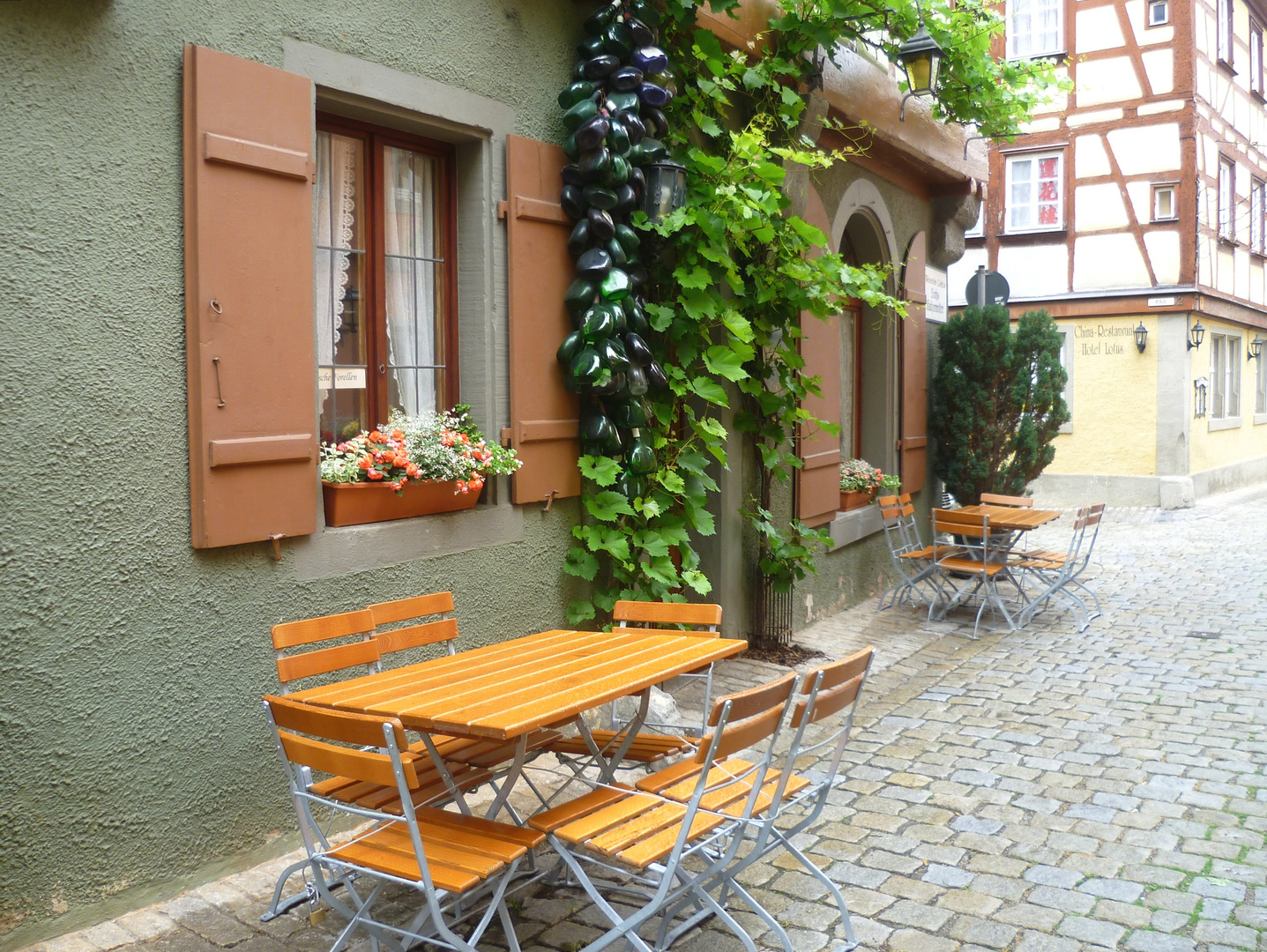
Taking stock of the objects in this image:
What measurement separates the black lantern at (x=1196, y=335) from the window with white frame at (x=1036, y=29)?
14.5 ft

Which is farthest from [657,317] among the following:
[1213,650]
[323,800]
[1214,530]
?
[1214,530]

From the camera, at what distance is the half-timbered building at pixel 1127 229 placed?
1554 cm

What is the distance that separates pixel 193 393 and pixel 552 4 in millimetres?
2598

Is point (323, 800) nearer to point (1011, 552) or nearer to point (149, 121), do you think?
point (149, 121)

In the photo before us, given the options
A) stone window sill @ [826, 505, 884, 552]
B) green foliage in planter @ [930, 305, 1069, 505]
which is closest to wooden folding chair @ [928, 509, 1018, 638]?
stone window sill @ [826, 505, 884, 552]

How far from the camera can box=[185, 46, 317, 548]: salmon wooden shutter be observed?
3512mm

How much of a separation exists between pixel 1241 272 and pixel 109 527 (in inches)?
737

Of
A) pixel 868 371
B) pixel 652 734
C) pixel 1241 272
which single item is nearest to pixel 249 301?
pixel 652 734

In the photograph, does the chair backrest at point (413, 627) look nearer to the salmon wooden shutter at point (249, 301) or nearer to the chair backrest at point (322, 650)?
the chair backrest at point (322, 650)

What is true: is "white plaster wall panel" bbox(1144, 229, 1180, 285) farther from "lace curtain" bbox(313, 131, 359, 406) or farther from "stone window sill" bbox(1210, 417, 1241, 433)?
"lace curtain" bbox(313, 131, 359, 406)

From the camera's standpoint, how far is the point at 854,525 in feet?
27.6

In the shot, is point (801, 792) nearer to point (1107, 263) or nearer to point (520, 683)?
point (520, 683)

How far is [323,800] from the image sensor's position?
2.94 m

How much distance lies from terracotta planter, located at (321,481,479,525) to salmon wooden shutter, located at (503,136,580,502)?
459mm
